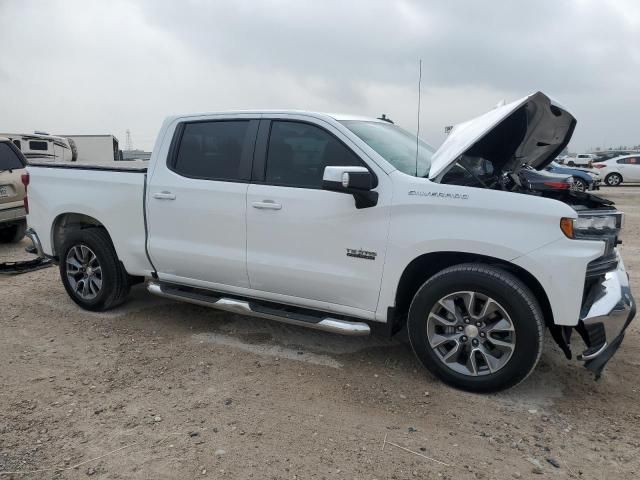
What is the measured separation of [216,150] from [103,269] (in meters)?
1.73

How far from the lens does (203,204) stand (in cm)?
433

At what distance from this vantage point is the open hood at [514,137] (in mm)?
3537

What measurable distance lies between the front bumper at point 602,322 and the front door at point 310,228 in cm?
136

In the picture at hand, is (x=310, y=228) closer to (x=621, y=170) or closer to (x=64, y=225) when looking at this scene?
(x=64, y=225)

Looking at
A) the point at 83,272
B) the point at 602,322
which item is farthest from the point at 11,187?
the point at 602,322

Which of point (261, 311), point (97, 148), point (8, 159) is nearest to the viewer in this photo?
point (261, 311)

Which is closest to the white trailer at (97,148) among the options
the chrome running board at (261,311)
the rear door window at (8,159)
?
the rear door window at (8,159)

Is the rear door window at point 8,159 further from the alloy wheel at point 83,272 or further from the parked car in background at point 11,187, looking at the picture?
the alloy wheel at point 83,272

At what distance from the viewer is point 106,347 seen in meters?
4.41

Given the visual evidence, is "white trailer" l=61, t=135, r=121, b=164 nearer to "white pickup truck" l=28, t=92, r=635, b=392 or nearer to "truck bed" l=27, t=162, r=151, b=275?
"truck bed" l=27, t=162, r=151, b=275

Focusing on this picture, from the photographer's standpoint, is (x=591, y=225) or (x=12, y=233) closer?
(x=591, y=225)

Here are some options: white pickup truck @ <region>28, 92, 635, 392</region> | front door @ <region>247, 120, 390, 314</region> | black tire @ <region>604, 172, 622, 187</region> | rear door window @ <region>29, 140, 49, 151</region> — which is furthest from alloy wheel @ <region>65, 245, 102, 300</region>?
black tire @ <region>604, 172, 622, 187</region>

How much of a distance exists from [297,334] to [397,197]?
171cm

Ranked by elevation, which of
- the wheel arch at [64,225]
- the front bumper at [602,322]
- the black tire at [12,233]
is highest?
the wheel arch at [64,225]
